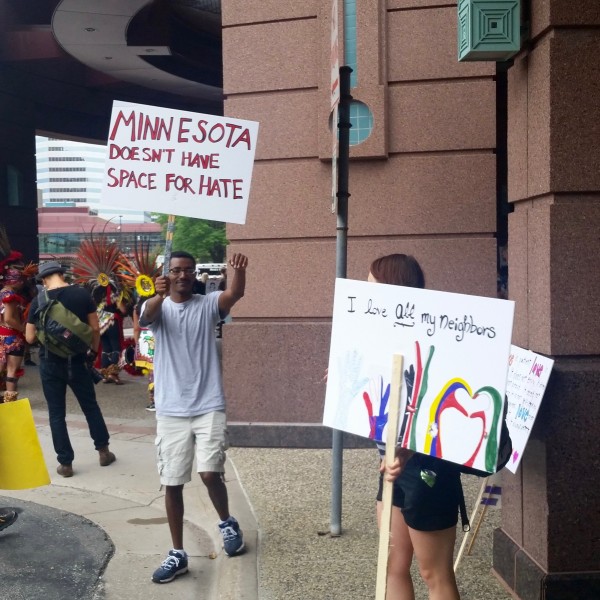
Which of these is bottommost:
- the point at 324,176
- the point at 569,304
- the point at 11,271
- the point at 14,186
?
the point at 569,304

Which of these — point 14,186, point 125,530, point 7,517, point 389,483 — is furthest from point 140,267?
point 14,186

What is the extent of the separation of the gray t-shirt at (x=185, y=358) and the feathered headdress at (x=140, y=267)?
4.04 m

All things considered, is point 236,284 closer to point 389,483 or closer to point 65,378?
point 389,483

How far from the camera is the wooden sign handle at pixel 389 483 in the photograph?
3.04m

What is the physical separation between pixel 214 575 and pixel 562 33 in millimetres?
3564

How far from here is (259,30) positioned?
26.7 ft

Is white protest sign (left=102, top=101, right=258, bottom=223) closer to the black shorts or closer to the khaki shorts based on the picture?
the khaki shorts

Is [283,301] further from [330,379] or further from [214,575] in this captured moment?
[330,379]

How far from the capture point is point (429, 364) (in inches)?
127

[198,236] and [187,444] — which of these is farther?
[198,236]

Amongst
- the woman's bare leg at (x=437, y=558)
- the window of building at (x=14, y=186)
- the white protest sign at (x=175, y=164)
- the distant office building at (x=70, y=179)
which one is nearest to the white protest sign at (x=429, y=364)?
the woman's bare leg at (x=437, y=558)

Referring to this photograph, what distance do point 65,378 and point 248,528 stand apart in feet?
9.03

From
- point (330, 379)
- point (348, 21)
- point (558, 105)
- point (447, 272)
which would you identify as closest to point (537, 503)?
point (330, 379)

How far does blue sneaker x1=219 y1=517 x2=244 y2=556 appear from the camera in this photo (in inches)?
202
